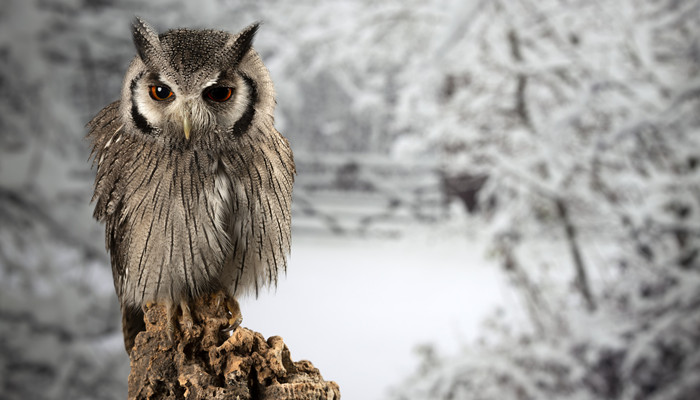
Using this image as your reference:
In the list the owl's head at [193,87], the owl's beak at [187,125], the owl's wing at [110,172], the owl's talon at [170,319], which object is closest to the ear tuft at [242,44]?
the owl's head at [193,87]

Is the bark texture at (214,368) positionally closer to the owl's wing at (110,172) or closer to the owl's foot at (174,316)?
the owl's foot at (174,316)

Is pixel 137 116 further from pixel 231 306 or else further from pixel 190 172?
pixel 231 306

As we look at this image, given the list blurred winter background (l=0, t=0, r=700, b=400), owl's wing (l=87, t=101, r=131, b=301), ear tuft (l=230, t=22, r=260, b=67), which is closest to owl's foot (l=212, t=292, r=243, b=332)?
owl's wing (l=87, t=101, r=131, b=301)

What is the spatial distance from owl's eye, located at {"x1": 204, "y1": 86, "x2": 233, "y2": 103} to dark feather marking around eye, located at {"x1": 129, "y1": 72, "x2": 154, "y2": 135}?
11 cm

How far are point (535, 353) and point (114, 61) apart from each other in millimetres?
1848

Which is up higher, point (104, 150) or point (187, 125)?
point (104, 150)

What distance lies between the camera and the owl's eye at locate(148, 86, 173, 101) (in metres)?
0.80

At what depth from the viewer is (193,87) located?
30.3 inches

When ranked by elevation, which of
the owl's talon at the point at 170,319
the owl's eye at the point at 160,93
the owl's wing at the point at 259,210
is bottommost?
the owl's talon at the point at 170,319

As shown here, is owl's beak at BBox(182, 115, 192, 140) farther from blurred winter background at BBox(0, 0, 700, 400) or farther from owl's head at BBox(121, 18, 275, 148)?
blurred winter background at BBox(0, 0, 700, 400)

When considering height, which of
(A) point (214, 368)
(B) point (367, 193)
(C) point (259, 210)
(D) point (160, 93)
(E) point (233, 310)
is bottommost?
(A) point (214, 368)

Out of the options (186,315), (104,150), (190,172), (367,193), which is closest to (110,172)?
(104,150)

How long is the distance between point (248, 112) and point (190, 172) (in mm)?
124

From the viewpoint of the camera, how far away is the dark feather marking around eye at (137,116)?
32.9 inches
